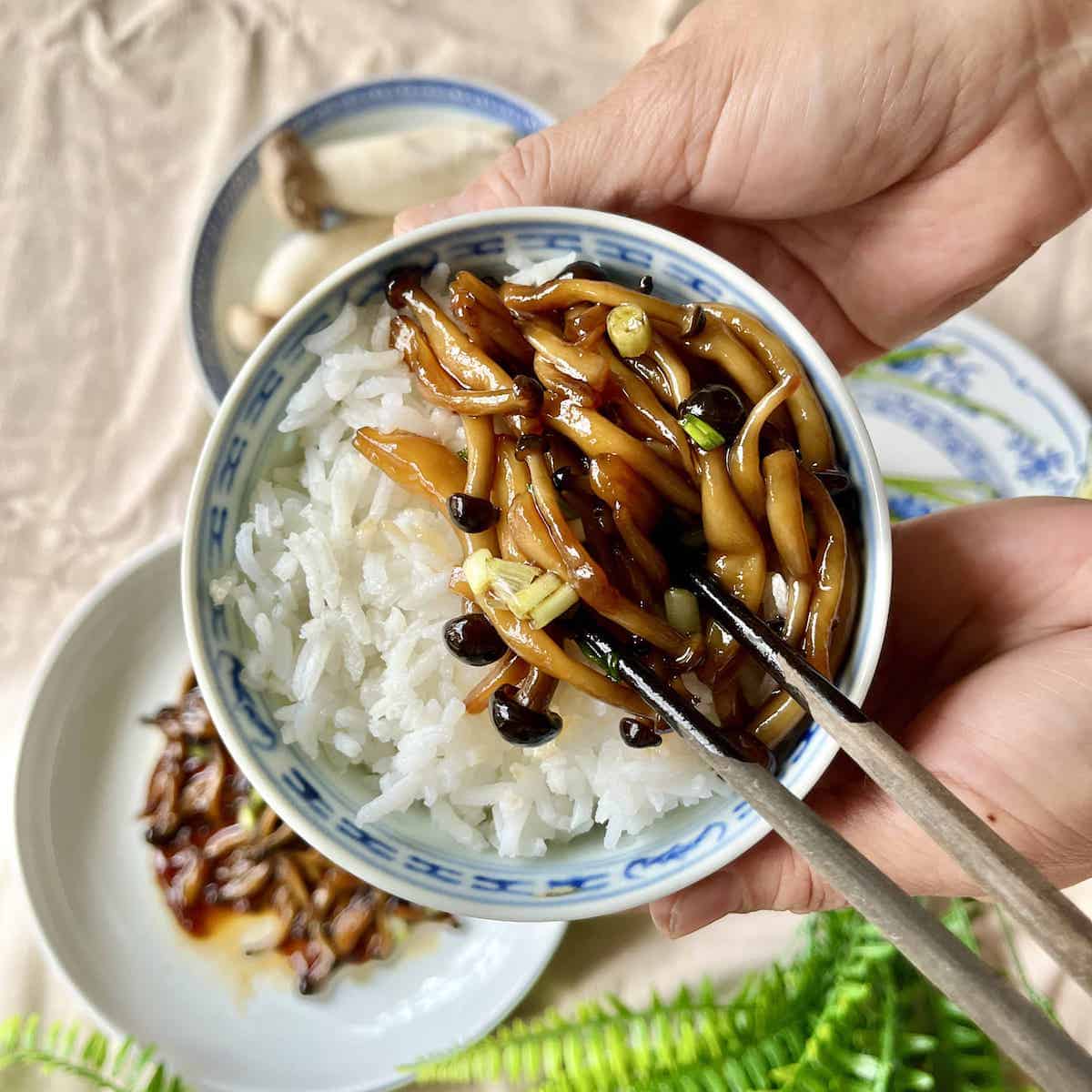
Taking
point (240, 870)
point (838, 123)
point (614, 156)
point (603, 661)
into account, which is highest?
point (838, 123)

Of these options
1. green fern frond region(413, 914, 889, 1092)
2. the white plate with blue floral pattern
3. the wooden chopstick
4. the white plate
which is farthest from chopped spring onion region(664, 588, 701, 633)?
the white plate with blue floral pattern

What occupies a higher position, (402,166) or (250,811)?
(402,166)

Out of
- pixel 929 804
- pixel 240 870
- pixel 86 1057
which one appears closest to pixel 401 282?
pixel 929 804

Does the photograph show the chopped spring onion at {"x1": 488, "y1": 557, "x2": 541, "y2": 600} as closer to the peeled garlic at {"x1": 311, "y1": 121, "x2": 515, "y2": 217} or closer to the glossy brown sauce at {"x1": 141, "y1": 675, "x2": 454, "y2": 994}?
the glossy brown sauce at {"x1": 141, "y1": 675, "x2": 454, "y2": 994}

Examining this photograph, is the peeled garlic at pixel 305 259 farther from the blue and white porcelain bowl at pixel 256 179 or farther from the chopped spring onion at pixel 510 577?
the chopped spring onion at pixel 510 577

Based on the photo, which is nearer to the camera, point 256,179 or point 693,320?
point 693,320

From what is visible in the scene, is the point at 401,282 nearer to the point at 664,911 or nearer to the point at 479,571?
the point at 479,571

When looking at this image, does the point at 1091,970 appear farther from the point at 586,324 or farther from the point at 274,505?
the point at 274,505
